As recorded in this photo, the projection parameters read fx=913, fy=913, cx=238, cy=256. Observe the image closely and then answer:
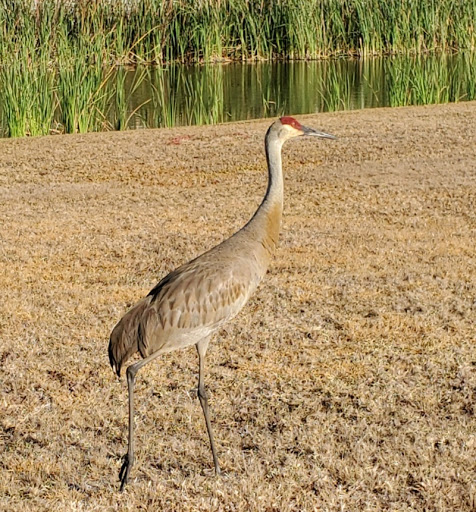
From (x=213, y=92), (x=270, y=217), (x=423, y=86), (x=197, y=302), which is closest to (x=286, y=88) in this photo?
(x=213, y=92)

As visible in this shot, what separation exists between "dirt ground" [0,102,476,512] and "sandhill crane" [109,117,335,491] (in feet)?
0.85

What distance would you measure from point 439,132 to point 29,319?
6417mm

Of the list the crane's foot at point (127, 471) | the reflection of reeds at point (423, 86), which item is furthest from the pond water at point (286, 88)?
the crane's foot at point (127, 471)

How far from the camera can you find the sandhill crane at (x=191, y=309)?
12.0 feet

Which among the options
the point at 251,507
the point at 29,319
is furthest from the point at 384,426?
the point at 29,319

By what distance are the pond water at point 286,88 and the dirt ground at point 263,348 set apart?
13.1ft

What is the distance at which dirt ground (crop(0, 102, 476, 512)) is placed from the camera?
3.58 metres

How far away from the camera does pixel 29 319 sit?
5.32 metres

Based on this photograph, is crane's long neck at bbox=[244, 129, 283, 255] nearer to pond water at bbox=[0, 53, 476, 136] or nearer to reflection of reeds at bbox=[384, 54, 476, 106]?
pond water at bbox=[0, 53, 476, 136]

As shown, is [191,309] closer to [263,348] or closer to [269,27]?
[263,348]

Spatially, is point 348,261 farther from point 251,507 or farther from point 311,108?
point 311,108

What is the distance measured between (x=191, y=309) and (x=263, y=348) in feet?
4.03

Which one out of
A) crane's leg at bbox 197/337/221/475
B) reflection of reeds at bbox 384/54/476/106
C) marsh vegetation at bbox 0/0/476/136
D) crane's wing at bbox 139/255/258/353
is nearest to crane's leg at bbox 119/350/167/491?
crane's wing at bbox 139/255/258/353

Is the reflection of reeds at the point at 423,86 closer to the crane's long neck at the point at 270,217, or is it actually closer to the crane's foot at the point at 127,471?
the crane's long neck at the point at 270,217
